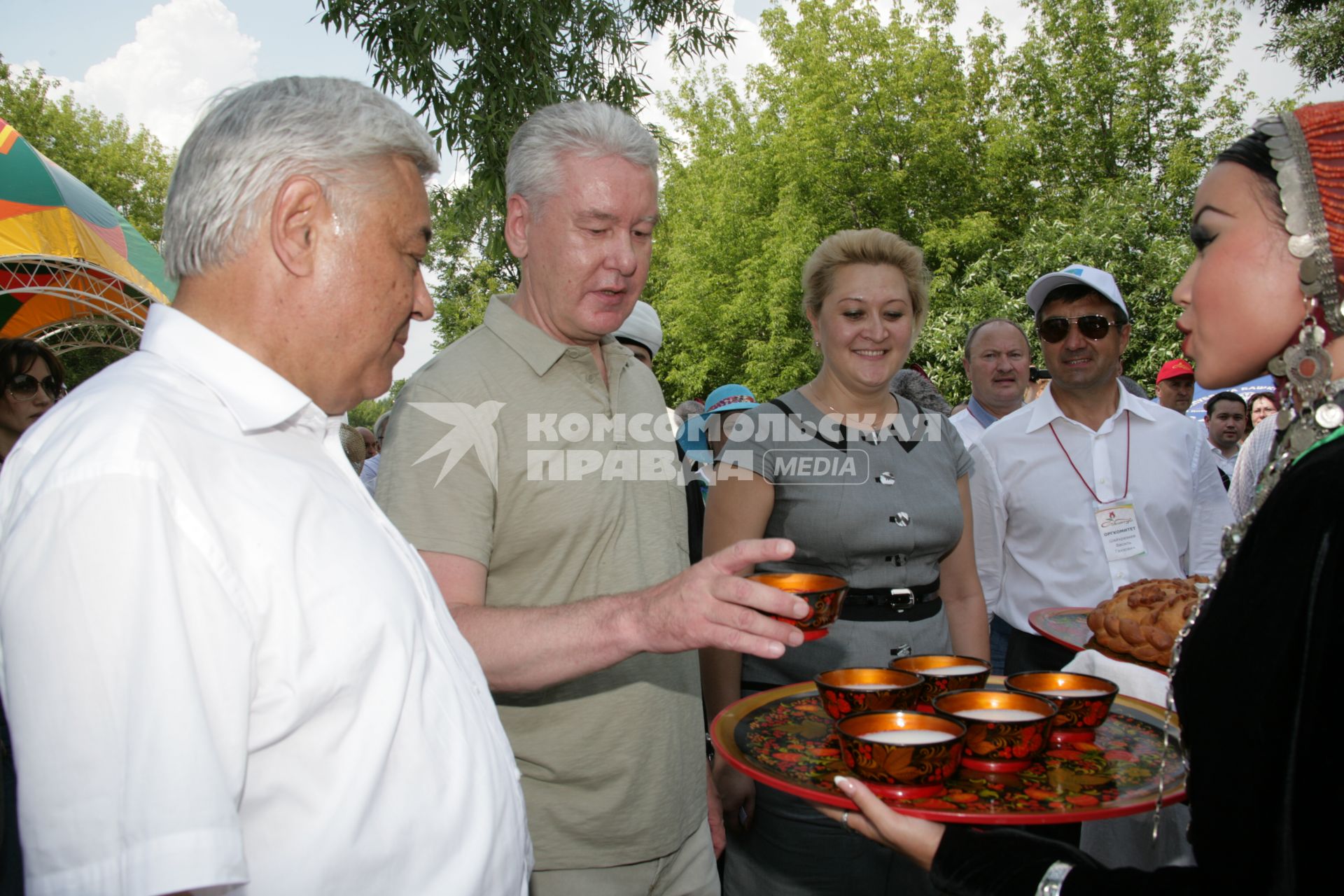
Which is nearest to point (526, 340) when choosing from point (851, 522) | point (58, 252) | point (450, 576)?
point (450, 576)

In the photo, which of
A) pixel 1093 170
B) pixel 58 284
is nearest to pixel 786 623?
pixel 58 284

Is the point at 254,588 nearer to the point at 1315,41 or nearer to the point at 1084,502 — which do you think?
the point at 1084,502

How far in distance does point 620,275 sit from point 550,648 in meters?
0.98

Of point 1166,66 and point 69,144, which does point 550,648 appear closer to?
point 1166,66

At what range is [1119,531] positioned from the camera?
3.51 m

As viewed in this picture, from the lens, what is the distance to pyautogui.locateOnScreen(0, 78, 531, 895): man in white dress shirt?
90cm

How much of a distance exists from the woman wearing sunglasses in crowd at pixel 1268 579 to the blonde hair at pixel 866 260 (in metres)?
1.88

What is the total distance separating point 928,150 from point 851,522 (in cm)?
2265

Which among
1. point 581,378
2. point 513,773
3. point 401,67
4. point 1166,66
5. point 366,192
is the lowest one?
point 513,773

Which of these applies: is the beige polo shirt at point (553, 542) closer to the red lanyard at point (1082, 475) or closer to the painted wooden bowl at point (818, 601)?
the painted wooden bowl at point (818, 601)

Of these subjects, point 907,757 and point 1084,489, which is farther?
point 1084,489

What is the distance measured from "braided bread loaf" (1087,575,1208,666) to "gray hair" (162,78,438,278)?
7.69 ft

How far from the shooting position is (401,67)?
674cm

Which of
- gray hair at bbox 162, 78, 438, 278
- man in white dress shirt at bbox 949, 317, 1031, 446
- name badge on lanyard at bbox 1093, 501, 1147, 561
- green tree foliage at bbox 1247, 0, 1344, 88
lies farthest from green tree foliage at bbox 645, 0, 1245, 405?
gray hair at bbox 162, 78, 438, 278
